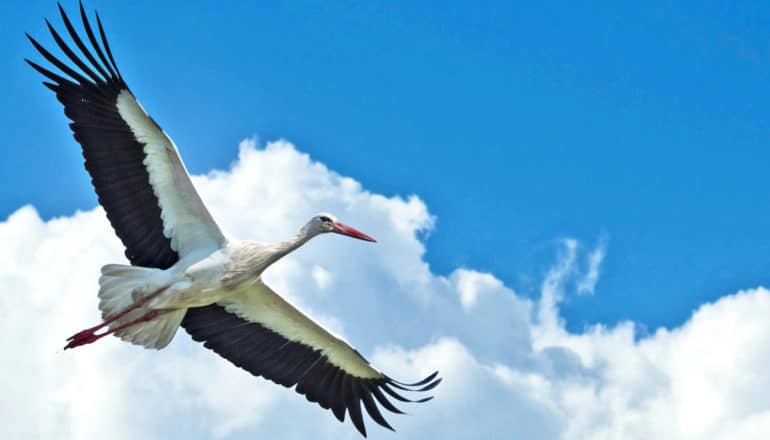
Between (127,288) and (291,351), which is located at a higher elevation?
(291,351)

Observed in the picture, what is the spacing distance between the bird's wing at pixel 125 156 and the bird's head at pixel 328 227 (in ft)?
4.04

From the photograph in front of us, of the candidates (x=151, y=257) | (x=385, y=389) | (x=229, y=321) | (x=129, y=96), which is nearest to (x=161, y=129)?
(x=129, y=96)

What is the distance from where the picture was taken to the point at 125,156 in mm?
17703

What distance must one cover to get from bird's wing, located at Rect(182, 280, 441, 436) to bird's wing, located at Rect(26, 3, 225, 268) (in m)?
1.43

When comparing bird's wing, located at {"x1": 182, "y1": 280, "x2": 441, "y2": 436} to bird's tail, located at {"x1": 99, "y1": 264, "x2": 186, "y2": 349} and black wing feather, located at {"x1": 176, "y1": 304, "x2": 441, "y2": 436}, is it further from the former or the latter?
bird's tail, located at {"x1": 99, "y1": 264, "x2": 186, "y2": 349}

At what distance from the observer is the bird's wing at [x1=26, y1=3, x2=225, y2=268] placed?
57.6 feet

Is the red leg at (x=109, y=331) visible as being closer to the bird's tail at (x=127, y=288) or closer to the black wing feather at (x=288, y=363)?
the bird's tail at (x=127, y=288)

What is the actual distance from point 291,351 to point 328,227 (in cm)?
236

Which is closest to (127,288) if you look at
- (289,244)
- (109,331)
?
(109,331)

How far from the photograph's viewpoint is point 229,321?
19.1m

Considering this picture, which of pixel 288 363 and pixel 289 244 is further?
pixel 288 363

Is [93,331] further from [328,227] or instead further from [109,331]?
[328,227]

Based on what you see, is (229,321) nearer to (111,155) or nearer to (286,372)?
(286,372)

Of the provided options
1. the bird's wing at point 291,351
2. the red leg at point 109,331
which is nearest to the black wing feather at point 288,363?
the bird's wing at point 291,351
